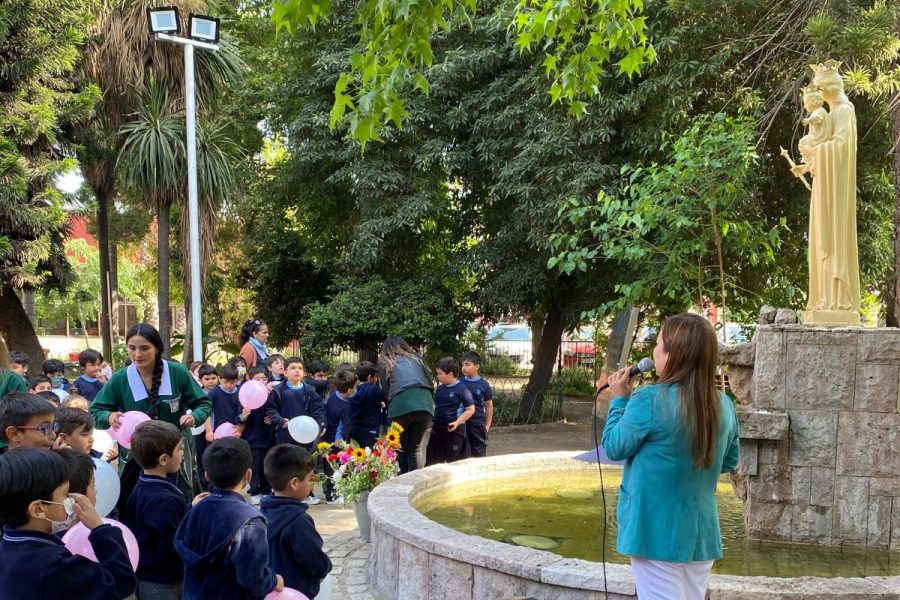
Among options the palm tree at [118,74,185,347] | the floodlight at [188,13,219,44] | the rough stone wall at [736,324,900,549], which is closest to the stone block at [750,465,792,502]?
→ the rough stone wall at [736,324,900,549]

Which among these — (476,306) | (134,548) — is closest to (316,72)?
(476,306)

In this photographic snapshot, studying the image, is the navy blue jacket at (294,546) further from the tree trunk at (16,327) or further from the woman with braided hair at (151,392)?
the tree trunk at (16,327)

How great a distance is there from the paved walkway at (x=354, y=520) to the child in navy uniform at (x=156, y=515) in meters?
1.97

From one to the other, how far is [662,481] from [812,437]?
3267 mm

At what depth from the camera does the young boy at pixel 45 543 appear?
7.91 ft

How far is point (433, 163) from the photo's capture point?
13.0 m

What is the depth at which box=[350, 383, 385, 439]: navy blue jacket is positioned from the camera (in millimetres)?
7984

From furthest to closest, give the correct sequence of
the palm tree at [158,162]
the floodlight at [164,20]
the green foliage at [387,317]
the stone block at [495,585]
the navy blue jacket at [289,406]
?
the green foliage at [387,317], the palm tree at [158,162], the floodlight at [164,20], the navy blue jacket at [289,406], the stone block at [495,585]

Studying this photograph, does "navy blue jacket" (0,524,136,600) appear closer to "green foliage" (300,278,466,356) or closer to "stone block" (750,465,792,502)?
"stone block" (750,465,792,502)

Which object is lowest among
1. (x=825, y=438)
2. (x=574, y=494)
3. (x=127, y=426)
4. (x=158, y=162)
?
(x=574, y=494)

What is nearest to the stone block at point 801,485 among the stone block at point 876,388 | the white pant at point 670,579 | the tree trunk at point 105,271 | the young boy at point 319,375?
the stone block at point 876,388

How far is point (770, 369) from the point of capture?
568 centimetres

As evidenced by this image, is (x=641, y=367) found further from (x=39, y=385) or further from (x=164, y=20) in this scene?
(x=164, y=20)

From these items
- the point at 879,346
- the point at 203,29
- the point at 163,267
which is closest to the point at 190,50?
the point at 203,29
